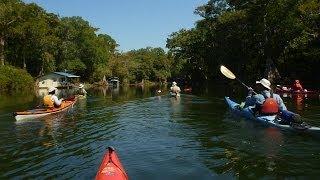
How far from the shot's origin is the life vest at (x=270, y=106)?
57.2 feet

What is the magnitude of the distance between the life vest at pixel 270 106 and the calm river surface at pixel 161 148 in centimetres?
82

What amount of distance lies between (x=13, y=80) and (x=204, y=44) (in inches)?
1336

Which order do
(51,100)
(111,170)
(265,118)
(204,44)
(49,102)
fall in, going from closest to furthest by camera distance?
1. (111,170)
2. (265,118)
3. (49,102)
4. (51,100)
5. (204,44)

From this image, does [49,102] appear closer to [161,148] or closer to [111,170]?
[161,148]

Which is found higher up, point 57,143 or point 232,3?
point 232,3

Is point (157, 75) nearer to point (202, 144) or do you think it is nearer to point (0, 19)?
point (0, 19)

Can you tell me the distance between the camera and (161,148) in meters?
14.1

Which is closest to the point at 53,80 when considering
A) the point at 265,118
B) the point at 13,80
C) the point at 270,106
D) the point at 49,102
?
the point at 13,80

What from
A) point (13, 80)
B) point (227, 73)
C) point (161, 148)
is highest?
point (13, 80)

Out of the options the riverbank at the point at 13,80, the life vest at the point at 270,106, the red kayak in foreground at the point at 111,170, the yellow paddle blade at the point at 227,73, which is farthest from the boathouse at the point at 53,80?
the red kayak in foreground at the point at 111,170

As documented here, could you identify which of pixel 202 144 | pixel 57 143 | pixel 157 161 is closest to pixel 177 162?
pixel 157 161

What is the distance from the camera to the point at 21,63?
245ft

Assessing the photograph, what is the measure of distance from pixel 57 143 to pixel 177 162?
16.9 ft

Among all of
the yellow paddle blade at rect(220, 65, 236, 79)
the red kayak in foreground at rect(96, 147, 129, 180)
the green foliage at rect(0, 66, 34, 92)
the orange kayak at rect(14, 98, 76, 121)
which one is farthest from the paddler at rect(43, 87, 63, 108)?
the green foliage at rect(0, 66, 34, 92)
